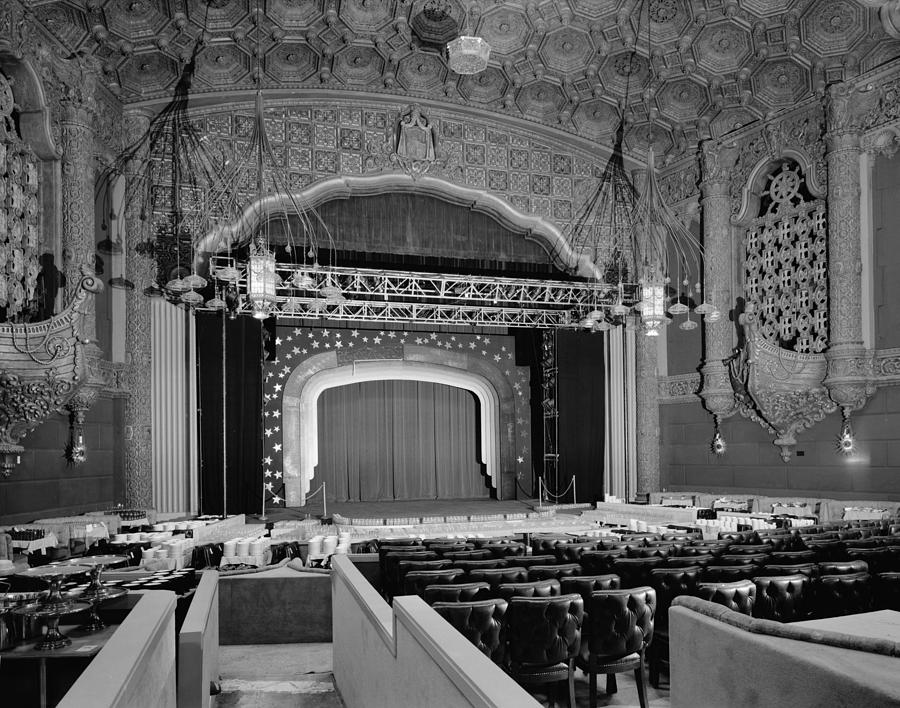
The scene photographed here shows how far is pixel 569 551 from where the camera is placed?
7.94 meters

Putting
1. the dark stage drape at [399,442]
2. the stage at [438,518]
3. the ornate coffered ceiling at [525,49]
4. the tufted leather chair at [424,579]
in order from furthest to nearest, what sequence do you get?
the dark stage drape at [399,442] → the stage at [438,518] → the ornate coffered ceiling at [525,49] → the tufted leather chair at [424,579]

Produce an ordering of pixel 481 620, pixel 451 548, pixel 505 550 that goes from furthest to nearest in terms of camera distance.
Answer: pixel 451 548 < pixel 505 550 < pixel 481 620

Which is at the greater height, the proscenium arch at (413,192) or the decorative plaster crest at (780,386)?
the proscenium arch at (413,192)

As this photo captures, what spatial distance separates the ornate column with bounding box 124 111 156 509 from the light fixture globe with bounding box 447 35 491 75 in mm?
8700

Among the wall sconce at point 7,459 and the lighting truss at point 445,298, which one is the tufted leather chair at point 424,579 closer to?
the wall sconce at point 7,459

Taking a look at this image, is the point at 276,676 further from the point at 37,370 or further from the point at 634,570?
the point at 37,370

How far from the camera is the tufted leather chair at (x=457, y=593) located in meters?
4.98

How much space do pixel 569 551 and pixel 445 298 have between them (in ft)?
36.3

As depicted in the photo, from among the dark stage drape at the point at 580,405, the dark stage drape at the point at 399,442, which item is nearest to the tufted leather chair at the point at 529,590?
the dark stage drape at the point at 580,405

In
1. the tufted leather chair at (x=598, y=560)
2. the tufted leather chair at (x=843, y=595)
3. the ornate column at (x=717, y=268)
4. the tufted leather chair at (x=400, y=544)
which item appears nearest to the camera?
the tufted leather chair at (x=843, y=595)

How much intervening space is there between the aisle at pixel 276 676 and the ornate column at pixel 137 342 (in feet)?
30.9

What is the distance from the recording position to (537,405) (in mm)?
21984

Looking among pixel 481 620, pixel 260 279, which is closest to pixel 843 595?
pixel 481 620

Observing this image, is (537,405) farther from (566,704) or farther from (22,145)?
(566,704)
